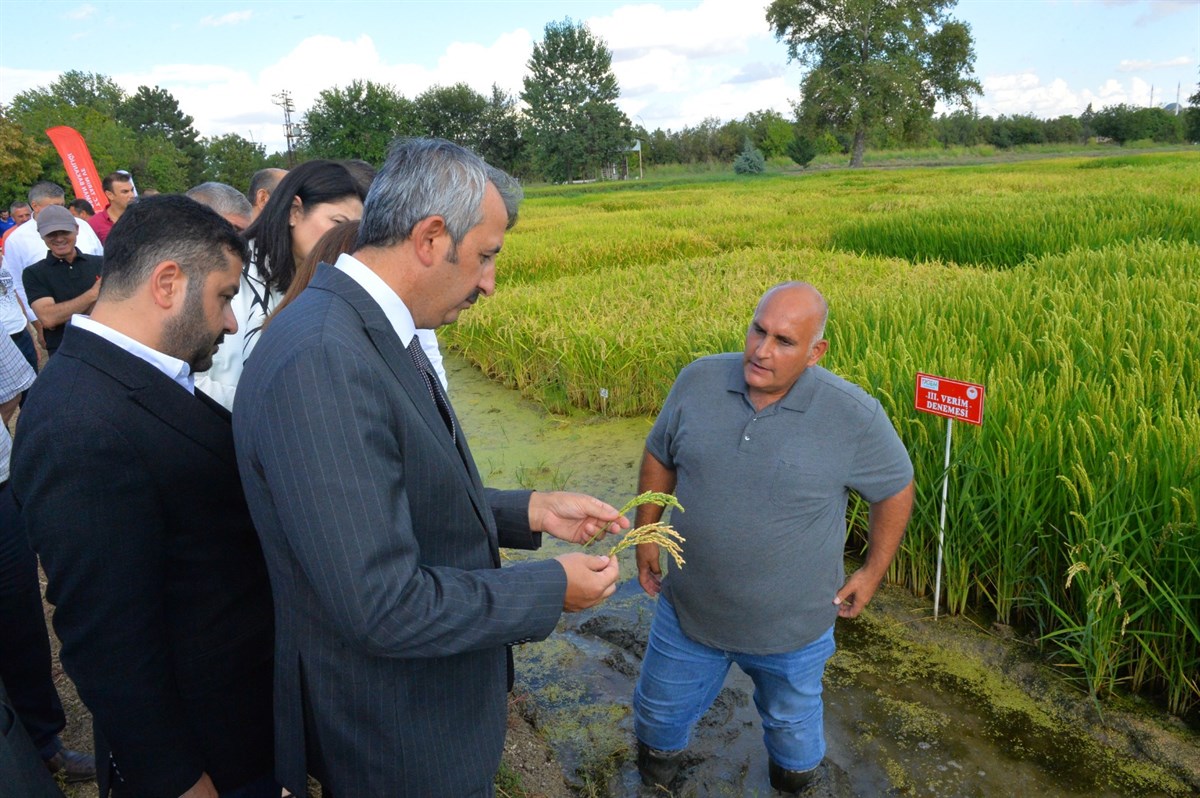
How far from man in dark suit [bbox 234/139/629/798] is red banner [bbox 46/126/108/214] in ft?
33.2

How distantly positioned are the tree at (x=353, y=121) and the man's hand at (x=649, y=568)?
55.4m

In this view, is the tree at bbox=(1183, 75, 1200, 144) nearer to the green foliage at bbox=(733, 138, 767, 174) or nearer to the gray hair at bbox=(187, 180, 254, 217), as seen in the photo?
the green foliage at bbox=(733, 138, 767, 174)

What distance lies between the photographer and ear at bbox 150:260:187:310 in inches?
56.5

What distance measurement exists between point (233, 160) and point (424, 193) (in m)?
60.7

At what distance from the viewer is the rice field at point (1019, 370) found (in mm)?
2463

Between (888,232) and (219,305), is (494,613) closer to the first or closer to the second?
(219,305)

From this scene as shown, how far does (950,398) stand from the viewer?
283cm

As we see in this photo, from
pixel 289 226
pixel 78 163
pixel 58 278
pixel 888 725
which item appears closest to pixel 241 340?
pixel 289 226

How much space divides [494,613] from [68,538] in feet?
2.35

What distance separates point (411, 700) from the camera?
1266mm

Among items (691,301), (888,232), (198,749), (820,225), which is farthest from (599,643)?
(820,225)

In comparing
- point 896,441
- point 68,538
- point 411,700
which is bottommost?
point 411,700

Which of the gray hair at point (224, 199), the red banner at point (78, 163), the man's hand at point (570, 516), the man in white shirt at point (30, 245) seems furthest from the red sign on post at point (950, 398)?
the red banner at point (78, 163)

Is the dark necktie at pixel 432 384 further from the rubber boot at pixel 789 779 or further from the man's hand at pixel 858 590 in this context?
the rubber boot at pixel 789 779
